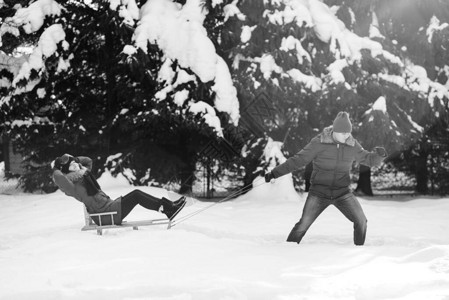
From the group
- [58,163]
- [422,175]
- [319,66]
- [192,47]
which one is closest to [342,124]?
[58,163]

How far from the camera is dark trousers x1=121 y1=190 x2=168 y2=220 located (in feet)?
24.5

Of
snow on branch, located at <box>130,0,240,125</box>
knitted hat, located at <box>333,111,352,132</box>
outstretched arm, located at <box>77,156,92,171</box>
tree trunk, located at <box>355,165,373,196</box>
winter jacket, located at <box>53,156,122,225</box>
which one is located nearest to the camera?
knitted hat, located at <box>333,111,352,132</box>

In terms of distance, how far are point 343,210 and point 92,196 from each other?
3.34 meters

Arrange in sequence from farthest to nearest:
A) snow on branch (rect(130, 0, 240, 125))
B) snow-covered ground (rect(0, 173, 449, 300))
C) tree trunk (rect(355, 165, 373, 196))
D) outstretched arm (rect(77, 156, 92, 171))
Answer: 1. tree trunk (rect(355, 165, 373, 196))
2. snow on branch (rect(130, 0, 240, 125))
3. outstretched arm (rect(77, 156, 92, 171))
4. snow-covered ground (rect(0, 173, 449, 300))

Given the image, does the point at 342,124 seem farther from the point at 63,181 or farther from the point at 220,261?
the point at 63,181

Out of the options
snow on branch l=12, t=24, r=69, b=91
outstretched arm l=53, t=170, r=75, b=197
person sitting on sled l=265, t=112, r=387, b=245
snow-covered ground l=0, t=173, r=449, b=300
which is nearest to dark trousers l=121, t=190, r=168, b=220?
snow-covered ground l=0, t=173, r=449, b=300

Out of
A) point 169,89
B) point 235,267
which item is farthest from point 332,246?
point 169,89

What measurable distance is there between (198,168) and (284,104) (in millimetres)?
3943

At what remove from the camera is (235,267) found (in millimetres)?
5301

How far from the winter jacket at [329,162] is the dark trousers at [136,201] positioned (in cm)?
189

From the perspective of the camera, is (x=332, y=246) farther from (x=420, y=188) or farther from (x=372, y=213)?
(x=420, y=188)

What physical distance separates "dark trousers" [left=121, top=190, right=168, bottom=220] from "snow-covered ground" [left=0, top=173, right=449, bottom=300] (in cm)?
35

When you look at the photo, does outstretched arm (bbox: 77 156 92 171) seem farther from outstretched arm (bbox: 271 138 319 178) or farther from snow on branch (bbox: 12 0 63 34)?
snow on branch (bbox: 12 0 63 34)

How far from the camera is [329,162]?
644 centimetres
